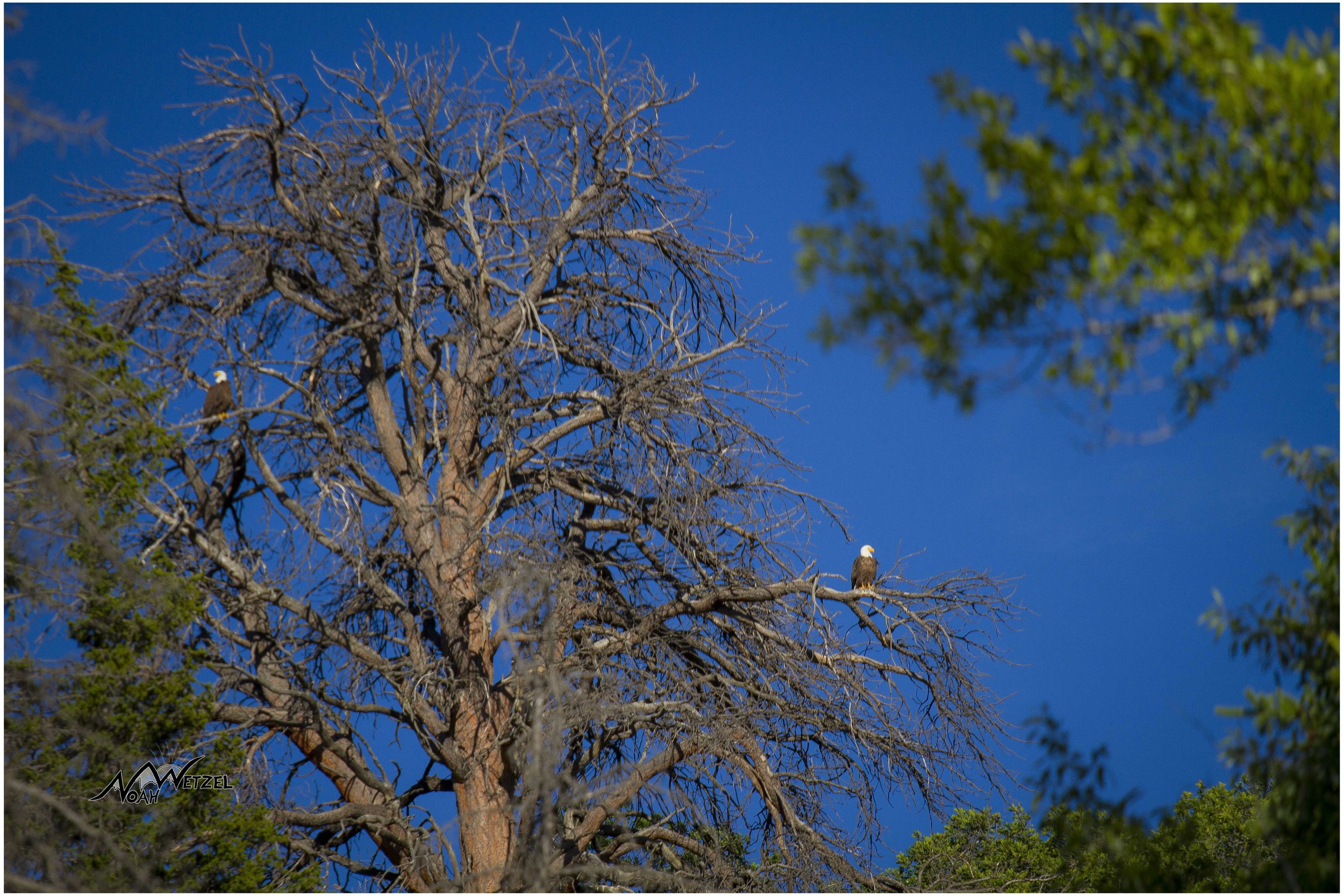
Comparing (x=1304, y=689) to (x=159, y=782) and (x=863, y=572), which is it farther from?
(x=159, y=782)

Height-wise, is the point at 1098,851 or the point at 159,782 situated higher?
the point at 159,782

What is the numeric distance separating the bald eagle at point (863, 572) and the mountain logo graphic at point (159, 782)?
559 centimetres

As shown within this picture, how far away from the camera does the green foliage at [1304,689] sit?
571 cm

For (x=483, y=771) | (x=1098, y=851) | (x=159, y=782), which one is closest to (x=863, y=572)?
(x=1098, y=851)

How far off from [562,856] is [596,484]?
12.4 ft

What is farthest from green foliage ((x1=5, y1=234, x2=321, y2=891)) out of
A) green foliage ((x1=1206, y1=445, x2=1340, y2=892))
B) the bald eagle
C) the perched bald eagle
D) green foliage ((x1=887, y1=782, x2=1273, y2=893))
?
green foliage ((x1=1206, y1=445, x2=1340, y2=892))

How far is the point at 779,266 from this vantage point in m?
55.6

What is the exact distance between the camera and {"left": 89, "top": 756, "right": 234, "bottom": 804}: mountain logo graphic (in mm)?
8430

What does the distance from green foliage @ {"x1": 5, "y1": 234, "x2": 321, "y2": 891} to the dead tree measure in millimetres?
1014

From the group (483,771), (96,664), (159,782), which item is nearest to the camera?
(96,664)

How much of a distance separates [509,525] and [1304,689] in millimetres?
6476

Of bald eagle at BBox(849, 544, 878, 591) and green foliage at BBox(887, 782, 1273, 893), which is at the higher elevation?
bald eagle at BBox(849, 544, 878, 591)

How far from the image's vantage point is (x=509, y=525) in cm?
1044

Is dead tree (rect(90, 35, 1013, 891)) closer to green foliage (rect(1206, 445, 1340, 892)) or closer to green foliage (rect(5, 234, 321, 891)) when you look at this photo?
green foliage (rect(5, 234, 321, 891))
